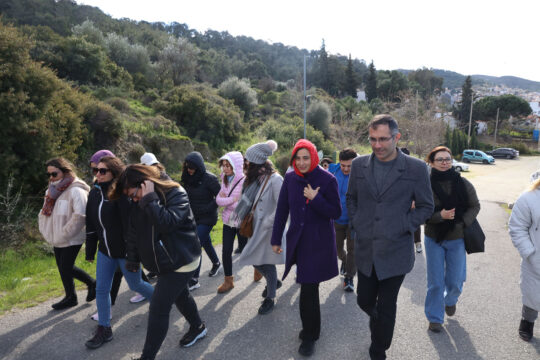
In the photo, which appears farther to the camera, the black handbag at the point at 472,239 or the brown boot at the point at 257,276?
the brown boot at the point at 257,276

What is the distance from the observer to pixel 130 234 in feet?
9.48

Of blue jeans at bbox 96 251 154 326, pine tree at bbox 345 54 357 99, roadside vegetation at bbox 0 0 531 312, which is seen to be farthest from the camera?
pine tree at bbox 345 54 357 99

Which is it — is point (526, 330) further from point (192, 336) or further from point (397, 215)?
point (192, 336)

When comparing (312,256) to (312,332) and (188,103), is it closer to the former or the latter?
(312,332)

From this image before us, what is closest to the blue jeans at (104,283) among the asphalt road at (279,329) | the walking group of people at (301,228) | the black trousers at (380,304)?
the walking group of people at (301,228)

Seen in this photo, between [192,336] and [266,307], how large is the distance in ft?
3.19

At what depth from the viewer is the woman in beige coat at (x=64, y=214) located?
3736mm

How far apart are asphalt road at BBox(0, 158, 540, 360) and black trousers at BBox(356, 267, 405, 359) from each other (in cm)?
37

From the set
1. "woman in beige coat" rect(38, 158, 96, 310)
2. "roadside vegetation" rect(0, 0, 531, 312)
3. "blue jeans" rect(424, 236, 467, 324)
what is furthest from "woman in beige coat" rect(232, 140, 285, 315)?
"roadside vegetation" rect(0, 0, 531, 312)

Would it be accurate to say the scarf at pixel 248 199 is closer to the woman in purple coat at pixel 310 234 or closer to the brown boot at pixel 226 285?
the woman in purple coat at pixel 310 234

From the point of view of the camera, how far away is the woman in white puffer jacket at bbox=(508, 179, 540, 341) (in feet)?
10.3

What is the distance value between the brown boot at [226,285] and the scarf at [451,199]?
8.54 ft

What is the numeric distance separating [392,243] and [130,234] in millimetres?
2168

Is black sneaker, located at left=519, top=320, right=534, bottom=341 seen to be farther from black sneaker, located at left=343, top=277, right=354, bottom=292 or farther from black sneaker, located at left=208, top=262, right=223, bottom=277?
black sneaker, located at left=208, top=262, right=223, bottom=277
